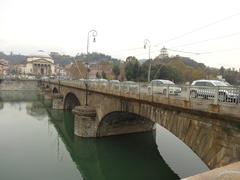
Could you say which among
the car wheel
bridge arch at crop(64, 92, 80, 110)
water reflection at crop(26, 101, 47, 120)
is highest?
the car wheel

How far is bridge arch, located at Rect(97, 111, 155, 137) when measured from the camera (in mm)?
Answer: 21625

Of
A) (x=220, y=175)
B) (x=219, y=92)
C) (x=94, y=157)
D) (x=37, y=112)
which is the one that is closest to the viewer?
(x=220, y=175)

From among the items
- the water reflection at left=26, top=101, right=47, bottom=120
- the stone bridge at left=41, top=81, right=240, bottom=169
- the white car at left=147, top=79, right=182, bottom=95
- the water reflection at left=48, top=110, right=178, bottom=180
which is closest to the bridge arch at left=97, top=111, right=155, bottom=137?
the water reflection at left=48, top=110, right=178, bottom=180

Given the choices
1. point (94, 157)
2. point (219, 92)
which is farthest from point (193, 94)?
point (94, 157)

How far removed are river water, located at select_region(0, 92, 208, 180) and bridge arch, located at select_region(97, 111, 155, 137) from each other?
0.64m

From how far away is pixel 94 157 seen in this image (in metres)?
19.4

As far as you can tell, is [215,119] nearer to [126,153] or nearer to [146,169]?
[146,169]

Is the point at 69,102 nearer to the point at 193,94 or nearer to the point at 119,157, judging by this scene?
the point at 119,157

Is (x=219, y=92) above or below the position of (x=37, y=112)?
above

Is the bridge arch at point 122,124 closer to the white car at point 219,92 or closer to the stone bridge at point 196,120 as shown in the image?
the stone bridge at point 196,120

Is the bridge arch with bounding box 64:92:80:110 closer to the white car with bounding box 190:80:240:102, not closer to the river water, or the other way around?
the river water

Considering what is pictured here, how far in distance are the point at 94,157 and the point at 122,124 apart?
517 cm

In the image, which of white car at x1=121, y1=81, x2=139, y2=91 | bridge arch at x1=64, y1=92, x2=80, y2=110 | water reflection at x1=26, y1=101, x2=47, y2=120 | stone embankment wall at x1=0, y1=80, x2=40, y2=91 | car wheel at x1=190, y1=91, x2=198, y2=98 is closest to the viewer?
car wheel at x1=190, y1=91, x2=198, y2=98

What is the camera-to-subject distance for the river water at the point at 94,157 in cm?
1571
